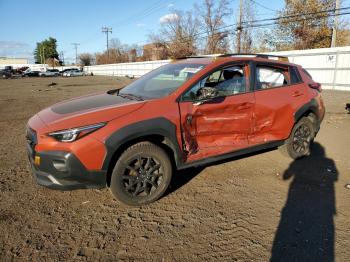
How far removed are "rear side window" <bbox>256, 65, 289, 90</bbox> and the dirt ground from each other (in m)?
1.35

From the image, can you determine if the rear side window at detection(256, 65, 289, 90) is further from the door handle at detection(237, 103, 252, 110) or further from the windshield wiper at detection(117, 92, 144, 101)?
the windshield wiper at detection(117, 92, 144, 101)

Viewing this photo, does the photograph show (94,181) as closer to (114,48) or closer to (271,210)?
(271,210)

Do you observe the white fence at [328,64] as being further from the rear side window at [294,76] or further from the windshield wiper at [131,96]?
the windshield wiper at [131,96]

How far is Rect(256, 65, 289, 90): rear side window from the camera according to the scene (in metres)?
4.59

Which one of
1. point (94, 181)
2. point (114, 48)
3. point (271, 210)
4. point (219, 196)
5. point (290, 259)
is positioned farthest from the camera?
point (114, 48)

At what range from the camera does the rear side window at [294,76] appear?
16.7 feet

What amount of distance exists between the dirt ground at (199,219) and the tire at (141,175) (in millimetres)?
166

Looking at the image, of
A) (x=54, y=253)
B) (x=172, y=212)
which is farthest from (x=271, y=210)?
(x=54, y=253)

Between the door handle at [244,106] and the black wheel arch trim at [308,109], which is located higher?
the door handle at [244,106]

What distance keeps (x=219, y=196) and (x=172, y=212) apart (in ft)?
2.41

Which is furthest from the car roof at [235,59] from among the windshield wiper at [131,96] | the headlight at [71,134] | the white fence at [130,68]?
the white fence at [130,68]

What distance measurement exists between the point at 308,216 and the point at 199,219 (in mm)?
1237

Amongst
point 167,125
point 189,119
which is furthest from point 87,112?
point 189,119

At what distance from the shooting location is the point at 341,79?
56.3ft
